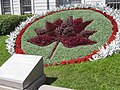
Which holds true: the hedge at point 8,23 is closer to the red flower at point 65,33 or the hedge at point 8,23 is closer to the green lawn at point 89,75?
the red flower at point 65,33

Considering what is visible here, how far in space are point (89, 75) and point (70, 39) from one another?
320 centimetres

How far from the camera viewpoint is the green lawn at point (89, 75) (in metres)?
6.43

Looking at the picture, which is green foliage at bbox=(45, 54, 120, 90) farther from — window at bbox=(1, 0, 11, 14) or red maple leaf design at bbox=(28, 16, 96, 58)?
window at bbox=(1, 0, 11, 14)

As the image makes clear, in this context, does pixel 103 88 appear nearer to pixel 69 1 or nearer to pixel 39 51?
pixel 39 51

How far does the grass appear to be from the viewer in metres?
9.10

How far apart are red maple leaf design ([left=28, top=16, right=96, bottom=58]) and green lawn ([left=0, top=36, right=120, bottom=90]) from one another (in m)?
1.88

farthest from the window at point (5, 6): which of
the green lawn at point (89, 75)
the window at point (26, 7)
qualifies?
the green lawn at point (89, 75)

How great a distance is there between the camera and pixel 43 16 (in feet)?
41.6

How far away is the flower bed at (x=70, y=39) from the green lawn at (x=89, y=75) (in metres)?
0.66

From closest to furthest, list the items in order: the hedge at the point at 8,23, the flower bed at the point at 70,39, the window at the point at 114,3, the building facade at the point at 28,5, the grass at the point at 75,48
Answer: the flower bed at the point at 70,39 → the grass at the point at 75,48 → the hedge at the point at 8,23 → the window at the point at 114,3 → the building facade at the point at 28,5

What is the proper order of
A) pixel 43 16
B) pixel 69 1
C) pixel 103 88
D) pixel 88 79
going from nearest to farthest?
pixel 103 88
pixel 88 79
pixel 43 16
pixel 69 1

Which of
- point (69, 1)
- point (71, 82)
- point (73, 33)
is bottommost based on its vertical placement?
point (71, 82)

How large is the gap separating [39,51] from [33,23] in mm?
2677

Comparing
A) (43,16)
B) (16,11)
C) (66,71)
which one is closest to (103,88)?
(66,71)
